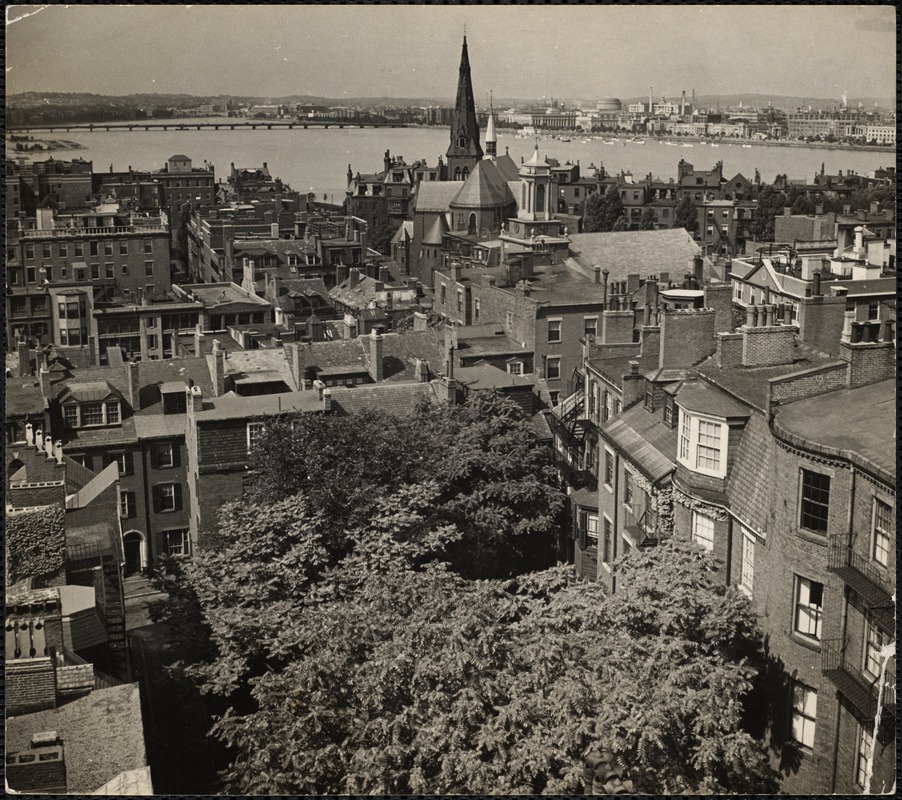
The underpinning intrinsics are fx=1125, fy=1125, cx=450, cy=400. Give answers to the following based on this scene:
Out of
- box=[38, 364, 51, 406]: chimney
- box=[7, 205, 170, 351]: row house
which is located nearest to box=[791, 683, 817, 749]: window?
box=[38, 364, 51, 406]: chimney

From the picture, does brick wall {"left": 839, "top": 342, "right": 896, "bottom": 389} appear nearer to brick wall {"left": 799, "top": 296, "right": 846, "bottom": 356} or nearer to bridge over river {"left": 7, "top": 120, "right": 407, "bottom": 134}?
brick wall {"left": 799, "top": 296, "right": 846, "bottom": 356}

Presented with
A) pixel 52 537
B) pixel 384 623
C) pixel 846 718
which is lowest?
pixel 846 718

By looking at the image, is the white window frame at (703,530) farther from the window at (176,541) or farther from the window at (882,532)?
the window at (176,541)

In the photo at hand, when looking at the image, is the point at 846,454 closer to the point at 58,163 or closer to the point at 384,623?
the point at 384,623

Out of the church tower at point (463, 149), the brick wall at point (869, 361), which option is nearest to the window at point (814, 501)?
the brick wall at point (869, 361)

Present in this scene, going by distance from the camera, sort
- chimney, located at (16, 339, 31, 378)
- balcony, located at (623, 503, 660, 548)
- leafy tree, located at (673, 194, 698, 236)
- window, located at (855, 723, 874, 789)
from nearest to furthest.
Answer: window, located at (855, 723, 874, 789) → balcony, located at (623, 503, 660, 548) → chimney, located at (16, 339, 31, 378) → leafy tree, located at (673, 194, 698, 236)

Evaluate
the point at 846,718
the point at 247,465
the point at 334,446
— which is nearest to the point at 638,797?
the point at 846,718

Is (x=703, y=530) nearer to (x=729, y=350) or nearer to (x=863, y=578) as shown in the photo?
(x=729, y=350)

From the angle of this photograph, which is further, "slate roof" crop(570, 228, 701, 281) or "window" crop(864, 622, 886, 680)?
"slate roof" crop(570, 228, 701, 281)
